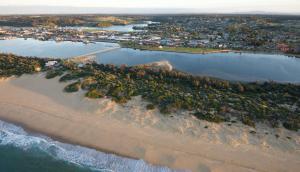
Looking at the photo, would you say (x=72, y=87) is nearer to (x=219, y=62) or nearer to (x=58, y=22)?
(x=219, y=62)

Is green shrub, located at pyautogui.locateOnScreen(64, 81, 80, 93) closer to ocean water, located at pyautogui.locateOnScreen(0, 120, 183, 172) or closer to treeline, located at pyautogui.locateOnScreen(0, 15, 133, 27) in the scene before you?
ocean water, located at pyautogui.locateOnScreen(0, 120, 183, 172)

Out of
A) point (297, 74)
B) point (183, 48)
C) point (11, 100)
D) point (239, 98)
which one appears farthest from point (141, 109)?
point (183, 48)

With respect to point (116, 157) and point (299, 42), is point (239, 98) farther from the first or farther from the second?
point (299, 42)

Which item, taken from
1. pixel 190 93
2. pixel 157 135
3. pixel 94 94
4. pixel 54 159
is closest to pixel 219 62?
pixel 190 93

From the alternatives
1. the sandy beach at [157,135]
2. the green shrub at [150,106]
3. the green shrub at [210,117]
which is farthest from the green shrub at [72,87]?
the green shrub at [210,117]

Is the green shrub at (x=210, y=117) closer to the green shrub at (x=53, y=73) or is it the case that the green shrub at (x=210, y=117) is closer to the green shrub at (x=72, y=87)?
the green shrub at (x=72, y=87)
